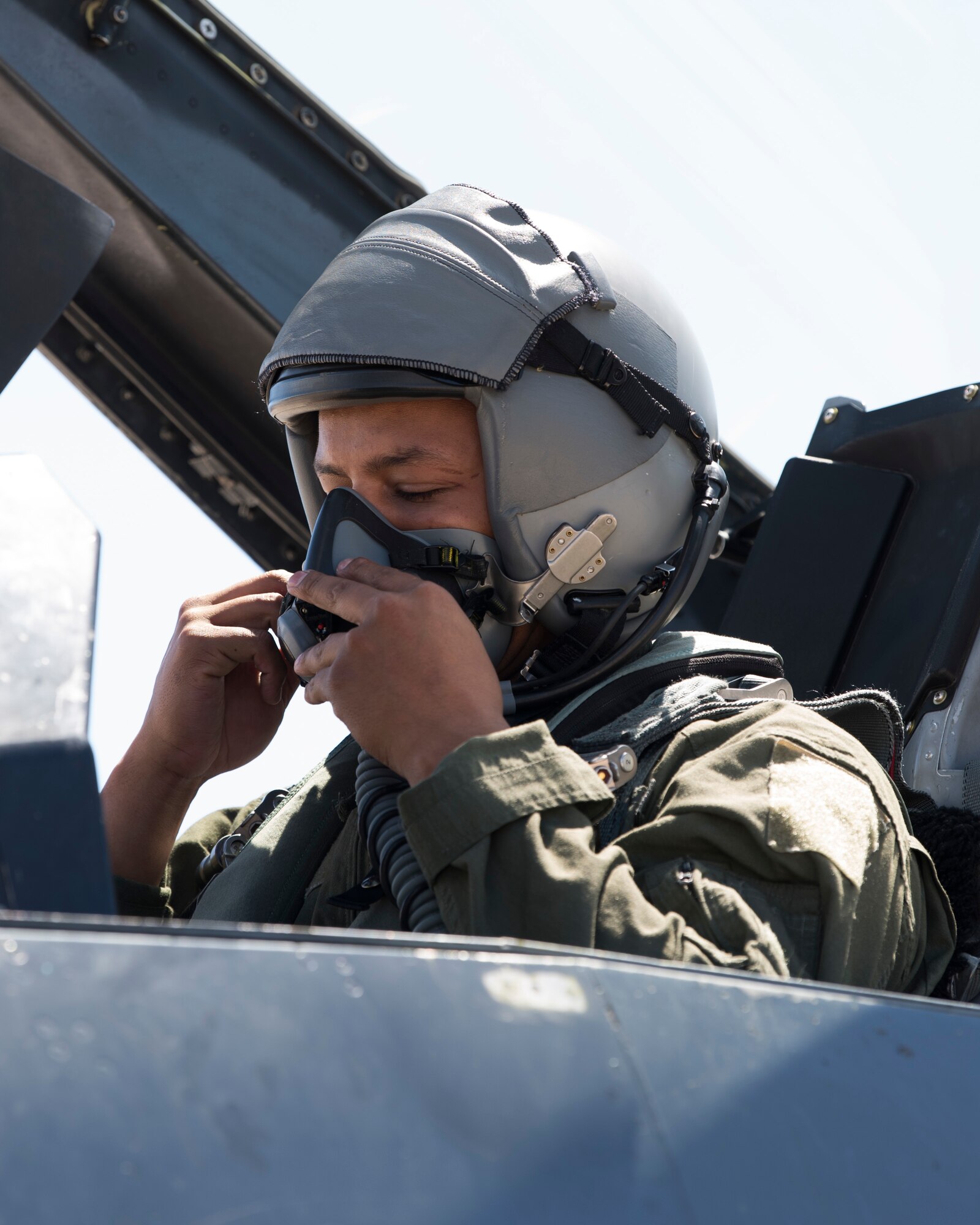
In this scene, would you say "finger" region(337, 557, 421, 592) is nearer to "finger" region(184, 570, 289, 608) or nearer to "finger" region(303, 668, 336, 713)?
"finger" region(303, 668, 336, 713)

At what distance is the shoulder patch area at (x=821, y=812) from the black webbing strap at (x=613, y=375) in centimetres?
56

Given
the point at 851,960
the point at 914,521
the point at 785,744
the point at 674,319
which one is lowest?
the point at 851,960

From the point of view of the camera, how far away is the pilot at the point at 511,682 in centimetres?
108

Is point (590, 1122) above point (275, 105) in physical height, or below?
below

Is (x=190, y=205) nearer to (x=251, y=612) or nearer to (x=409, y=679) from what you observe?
(x=251, y=612)

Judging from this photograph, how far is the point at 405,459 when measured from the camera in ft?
4.96

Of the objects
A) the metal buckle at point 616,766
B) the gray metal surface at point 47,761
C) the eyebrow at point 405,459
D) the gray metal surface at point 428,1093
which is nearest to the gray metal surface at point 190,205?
the eyebrow at point 405,459

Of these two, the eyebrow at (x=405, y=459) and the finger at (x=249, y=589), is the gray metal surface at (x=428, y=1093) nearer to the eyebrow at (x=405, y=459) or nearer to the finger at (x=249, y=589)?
the eyebrow at (x=405, y=459)

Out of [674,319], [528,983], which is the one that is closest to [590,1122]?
[528,983]

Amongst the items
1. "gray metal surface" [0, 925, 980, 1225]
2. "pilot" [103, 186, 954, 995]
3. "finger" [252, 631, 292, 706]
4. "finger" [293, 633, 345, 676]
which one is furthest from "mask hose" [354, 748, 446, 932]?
"gray metal surface" [0, 925, 980, 1225]

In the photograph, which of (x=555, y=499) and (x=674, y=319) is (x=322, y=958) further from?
(x=674, y=319)

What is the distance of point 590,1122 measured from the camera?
22.6 inches

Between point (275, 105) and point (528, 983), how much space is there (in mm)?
2187

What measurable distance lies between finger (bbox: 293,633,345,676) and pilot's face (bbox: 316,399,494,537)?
22 centimetres
